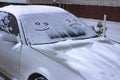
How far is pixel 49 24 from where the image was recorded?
4895mm

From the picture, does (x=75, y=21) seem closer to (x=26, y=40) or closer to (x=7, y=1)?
(x=26, y=40)

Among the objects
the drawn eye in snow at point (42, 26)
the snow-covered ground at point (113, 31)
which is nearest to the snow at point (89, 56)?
the drawn eye in snow at point (42, 26)

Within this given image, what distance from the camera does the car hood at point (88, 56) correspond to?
143 inches

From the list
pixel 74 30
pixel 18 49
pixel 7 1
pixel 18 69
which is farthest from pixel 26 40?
pixel 7 1

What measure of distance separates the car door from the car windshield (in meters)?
0.21

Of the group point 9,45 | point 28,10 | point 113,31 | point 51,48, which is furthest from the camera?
point 113,31

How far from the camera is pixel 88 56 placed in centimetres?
402

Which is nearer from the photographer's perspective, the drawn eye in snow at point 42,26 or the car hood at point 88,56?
the car hood at point 88,56

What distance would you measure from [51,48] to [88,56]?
1.90 ft

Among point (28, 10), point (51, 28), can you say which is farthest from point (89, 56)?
point (28, 10)

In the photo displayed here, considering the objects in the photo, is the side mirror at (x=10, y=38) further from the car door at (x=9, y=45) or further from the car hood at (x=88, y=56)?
the car hood at (x=88, y=56)

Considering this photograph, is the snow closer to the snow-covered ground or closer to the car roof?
the car roof

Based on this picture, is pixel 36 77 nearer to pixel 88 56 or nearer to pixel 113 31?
pixel 88 56

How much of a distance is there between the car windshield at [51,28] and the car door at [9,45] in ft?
0.68
